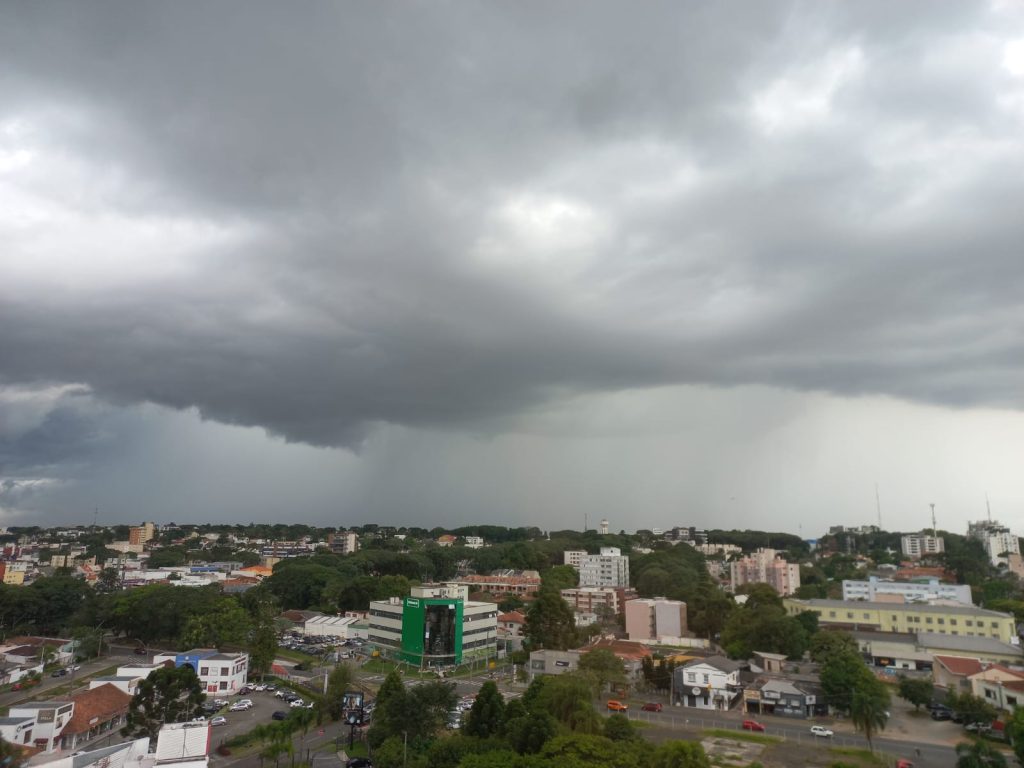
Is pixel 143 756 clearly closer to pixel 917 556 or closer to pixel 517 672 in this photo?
pixel 517 672

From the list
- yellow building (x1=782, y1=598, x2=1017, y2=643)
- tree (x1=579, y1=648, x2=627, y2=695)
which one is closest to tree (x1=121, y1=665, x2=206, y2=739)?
tree (x1=579, y1=648, x2=627, y2=695)

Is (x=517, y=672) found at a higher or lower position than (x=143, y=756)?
lower

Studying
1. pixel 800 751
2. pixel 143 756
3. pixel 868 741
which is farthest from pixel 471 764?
pixel 868 741

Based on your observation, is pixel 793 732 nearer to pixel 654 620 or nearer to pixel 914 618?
pixel 654 620

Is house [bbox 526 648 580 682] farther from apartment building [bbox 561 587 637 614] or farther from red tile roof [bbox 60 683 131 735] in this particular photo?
apartment building [bbox 561 587 637 614]

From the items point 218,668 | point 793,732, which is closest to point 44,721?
point 218,668

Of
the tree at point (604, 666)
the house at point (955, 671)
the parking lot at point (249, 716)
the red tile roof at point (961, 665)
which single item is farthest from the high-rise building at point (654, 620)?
the parking lot at point (249, 716)
